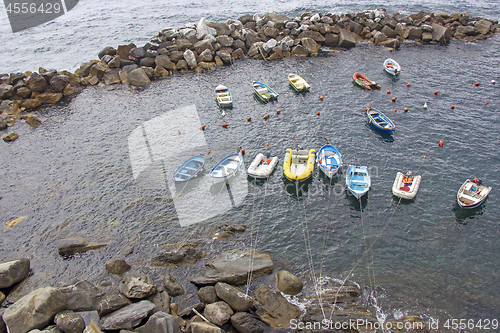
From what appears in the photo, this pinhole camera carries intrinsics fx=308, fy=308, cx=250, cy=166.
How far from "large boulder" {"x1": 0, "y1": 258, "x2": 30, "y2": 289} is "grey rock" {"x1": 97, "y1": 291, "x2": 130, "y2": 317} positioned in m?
7.62

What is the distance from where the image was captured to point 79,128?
40469 mm

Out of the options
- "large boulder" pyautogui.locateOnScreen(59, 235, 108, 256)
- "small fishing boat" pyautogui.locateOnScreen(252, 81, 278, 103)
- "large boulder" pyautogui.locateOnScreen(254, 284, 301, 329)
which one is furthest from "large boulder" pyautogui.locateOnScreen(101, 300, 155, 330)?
"small fishing boat" pyautogui.locateOnScreen(252, 81, 278, 103)

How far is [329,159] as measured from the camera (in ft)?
107

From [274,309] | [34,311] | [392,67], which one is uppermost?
[392,67]

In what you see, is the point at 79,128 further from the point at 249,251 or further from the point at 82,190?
the point at 249,251

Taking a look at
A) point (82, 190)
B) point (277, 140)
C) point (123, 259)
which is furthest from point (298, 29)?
point (123, 259)

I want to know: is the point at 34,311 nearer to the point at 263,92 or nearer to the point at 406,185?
the point at 406,185

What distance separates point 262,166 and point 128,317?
19.1 metres

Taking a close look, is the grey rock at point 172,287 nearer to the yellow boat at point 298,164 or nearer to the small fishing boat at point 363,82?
the yellow boat at point 298,164

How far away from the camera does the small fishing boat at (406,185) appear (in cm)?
2817

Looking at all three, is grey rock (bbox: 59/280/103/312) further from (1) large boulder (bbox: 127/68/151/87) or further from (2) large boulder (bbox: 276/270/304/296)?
(1) large boulder (bbox: 127/68/151/87)

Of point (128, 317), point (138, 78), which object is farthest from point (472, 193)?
point (138, 78)

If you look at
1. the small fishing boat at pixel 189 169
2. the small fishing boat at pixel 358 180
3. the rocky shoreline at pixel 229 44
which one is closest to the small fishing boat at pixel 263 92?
the rocky shoreline at pixel 229 44

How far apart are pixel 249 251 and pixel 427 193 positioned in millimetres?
17944
